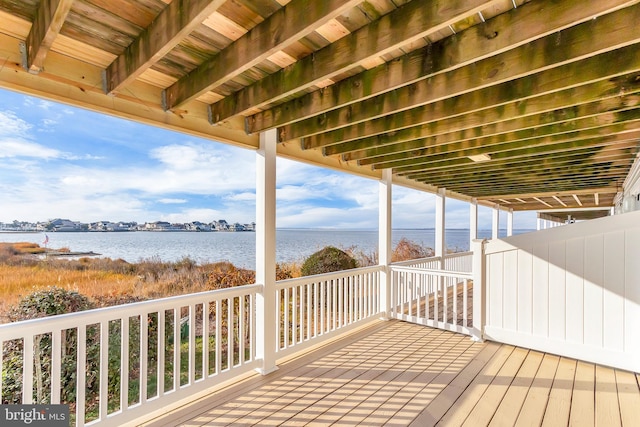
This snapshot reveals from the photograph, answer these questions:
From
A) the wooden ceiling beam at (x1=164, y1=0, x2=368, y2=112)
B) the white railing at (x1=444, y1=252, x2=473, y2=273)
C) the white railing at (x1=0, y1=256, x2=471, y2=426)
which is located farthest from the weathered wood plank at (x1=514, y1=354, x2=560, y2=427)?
the white railing at (x1=444, y1=252, x2=473, y2=273)

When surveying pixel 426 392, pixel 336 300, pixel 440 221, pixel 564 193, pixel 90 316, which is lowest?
pixel 426 392

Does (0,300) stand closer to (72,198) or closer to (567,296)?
(72,198)

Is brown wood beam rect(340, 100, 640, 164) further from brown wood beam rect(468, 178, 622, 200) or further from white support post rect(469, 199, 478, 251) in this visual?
white support post rect(469, 199, 478, 251)

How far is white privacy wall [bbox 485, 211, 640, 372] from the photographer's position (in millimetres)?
3070

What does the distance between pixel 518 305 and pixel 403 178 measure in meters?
2.78

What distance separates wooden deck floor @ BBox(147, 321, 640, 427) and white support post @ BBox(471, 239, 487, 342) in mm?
338

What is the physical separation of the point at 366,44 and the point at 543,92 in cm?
132

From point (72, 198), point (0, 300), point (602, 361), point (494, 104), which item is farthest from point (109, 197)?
point (602, 361)

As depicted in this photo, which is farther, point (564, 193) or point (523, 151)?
point (564, 193)

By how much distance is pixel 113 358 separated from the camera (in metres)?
3.64

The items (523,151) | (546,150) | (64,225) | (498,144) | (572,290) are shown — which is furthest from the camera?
(64,225)

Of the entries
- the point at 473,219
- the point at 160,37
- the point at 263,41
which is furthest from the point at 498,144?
the point at 473,219

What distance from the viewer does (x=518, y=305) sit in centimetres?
378

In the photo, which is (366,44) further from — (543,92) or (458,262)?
(458,262)
